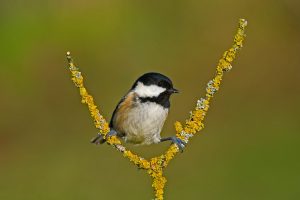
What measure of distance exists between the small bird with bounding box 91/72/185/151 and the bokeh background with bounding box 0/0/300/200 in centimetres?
296

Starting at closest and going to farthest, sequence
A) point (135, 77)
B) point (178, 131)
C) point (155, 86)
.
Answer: point (178, 131) → point (155, 86) → point (135, 77)

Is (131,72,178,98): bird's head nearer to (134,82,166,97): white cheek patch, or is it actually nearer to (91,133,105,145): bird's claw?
(134,82,166,97): white cheek patch

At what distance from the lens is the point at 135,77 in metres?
8.32

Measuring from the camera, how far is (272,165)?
721cm

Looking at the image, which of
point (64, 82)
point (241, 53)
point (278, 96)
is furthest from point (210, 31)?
point (64, 82)

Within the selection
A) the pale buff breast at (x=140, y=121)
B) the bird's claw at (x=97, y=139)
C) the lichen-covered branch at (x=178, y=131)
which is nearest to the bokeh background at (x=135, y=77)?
the bird's claw at (x=97, y=139)

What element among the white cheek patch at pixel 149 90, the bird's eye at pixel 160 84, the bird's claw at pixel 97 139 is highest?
the bird's eye at pixel 160 84

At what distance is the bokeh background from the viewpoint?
A: 24.0 ft

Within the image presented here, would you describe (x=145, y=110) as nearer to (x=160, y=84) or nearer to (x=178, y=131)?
(x=160, y=84)

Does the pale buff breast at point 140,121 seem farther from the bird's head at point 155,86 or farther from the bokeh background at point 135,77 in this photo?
the bokeh background at point 135,77

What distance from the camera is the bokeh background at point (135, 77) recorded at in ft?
24.0

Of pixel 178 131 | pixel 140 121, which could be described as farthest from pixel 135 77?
pixel 178 131

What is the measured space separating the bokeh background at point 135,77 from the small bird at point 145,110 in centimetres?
296

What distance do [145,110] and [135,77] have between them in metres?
4.44
